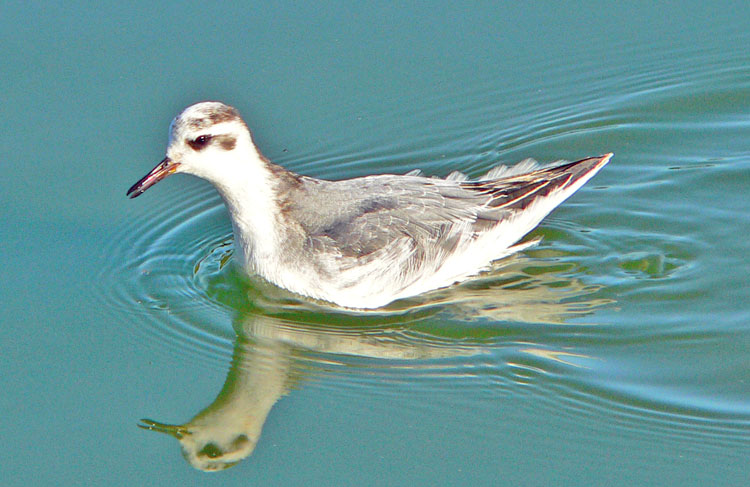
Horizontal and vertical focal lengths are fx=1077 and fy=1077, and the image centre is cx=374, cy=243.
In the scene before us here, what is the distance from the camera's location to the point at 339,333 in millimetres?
9195

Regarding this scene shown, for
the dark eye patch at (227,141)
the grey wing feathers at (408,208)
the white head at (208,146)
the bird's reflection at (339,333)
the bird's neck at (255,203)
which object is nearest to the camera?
the bird's reflection at (339,333)

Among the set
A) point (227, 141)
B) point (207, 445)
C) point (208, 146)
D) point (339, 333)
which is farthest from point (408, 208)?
point (207, 445)

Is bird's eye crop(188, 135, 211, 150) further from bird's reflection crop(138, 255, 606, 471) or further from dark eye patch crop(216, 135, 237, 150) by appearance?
bird's reflection crop(138, 255, 606, 471)

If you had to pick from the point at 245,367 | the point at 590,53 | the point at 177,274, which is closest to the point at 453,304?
the point at 245,367

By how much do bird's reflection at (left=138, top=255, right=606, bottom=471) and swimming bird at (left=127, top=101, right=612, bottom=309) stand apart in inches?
8.0

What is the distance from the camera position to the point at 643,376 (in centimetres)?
845

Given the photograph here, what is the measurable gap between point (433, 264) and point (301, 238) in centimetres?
122

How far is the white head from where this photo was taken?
8727 millimetres

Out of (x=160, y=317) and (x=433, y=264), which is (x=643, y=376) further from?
(x=160, y=317)

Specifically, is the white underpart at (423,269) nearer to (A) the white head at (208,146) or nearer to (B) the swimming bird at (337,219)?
(B) the swimming bird at (337,219)

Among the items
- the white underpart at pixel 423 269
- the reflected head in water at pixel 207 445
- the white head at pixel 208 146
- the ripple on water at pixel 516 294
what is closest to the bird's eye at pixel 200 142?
the white head at pixel 208 146

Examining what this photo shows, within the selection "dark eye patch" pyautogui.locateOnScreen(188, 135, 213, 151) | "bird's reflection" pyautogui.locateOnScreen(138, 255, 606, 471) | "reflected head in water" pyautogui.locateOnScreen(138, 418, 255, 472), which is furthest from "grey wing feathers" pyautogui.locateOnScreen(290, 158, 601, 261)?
"reflected head in water" pyautogui.locateOnScreen(138, 418, 255, 472)

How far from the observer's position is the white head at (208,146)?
8.73 metres

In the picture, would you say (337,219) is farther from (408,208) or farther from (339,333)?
(339,333)
